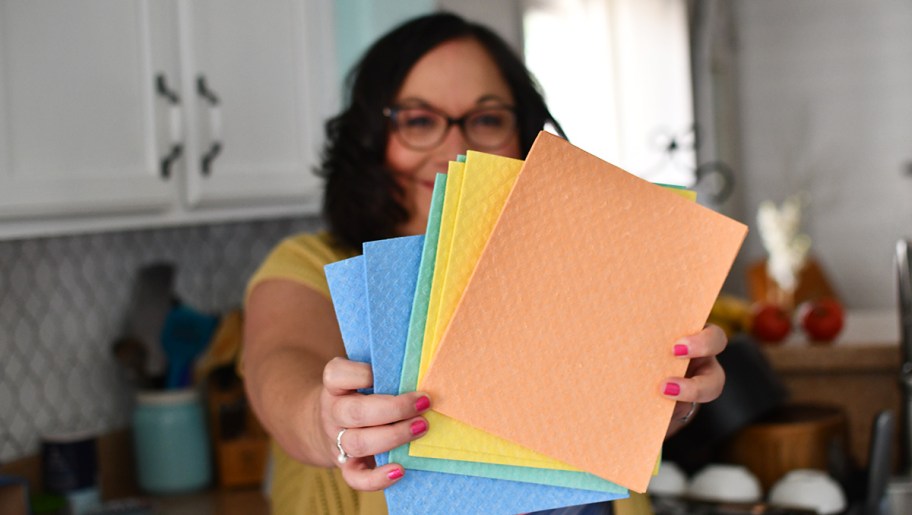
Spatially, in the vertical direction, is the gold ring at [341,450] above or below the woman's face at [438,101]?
below

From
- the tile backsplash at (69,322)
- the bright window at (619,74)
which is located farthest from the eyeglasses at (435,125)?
the bright window at (619,74)

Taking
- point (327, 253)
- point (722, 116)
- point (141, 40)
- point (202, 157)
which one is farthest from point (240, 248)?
point (722, 116)

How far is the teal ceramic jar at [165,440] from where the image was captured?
209cm

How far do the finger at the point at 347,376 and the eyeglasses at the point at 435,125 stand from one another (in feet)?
1.94

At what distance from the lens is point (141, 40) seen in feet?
5.57

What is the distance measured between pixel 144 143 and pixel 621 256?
42.1 inches

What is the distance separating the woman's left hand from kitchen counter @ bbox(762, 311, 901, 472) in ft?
4.97

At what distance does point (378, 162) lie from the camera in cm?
144

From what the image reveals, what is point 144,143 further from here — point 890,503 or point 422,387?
point 890,503

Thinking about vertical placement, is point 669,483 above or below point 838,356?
below

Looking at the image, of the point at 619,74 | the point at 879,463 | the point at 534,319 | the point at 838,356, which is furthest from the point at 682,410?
the point at 619,74

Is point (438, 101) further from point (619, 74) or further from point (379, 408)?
point (619, 74)

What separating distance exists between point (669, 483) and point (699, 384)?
100cm

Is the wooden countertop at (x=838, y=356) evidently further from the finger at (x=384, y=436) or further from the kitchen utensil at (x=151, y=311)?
the finger at (x=384, y=436)
